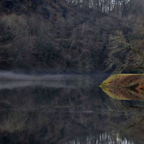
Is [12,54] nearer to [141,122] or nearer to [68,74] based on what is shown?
[68,74]

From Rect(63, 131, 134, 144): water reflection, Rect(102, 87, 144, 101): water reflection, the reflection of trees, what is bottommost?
Rect(102, 87, 144, 101): water reflection

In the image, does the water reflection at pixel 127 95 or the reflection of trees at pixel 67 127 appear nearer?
the reflection of trees at pixel 67 127

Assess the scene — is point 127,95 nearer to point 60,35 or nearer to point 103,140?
point 103,140

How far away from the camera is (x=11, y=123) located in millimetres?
6305

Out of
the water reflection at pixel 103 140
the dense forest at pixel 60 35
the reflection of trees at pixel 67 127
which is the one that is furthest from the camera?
the dense forest at pixel 60 35

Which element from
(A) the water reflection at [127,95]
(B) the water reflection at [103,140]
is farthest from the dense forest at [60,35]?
(B) the water reflection at [103,140]

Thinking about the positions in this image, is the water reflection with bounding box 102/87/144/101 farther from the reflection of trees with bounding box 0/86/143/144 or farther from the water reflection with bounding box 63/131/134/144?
the water reflection with bounding box 63/131/134/144

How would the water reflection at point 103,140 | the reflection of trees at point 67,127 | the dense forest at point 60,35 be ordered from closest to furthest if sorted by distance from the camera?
the water reflection at point 103,140
the reflection of trees at point 67,127
the dense forest at point 60,35

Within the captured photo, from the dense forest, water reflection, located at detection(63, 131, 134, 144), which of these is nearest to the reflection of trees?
water reflection, located at detection(63, 131, 134, 144)

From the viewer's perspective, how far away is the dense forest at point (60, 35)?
46.1m

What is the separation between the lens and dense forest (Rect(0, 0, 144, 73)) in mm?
46125

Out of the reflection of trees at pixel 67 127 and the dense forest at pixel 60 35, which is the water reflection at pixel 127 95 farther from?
the dense forest at pixel 60 35

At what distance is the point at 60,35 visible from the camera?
62.2 meters

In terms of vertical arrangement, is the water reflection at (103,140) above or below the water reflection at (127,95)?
above
